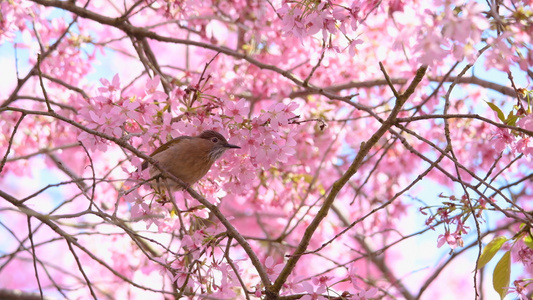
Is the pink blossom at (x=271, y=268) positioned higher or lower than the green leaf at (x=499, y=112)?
lower

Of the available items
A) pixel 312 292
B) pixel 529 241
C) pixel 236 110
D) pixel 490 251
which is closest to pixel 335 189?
pixel 312 292

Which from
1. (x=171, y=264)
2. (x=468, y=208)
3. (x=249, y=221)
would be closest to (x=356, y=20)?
(x=468, y=208)

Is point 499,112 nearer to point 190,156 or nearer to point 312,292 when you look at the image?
point 312,292

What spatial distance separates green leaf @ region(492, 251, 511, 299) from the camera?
249 centimetres

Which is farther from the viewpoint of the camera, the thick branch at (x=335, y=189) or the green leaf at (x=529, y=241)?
the green leaf at (x=529, y=241)

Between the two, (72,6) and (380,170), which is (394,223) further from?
(72,6)

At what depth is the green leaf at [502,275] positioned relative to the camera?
2486 millimetres

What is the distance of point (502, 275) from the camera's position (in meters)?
2.50

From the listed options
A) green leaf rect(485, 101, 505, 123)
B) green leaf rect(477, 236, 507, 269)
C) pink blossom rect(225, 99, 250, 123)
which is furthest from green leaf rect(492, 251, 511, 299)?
pink blossom rect(225, 99, 250, 123)

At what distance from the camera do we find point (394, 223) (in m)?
5.92

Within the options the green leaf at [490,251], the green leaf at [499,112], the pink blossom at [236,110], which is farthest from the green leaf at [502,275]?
the pink blossom at [236,110]

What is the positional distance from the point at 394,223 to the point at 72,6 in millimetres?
3967

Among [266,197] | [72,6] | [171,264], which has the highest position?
[72,6]

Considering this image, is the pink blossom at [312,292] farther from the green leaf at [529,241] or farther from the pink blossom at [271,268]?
the green leaf at [529,241]
